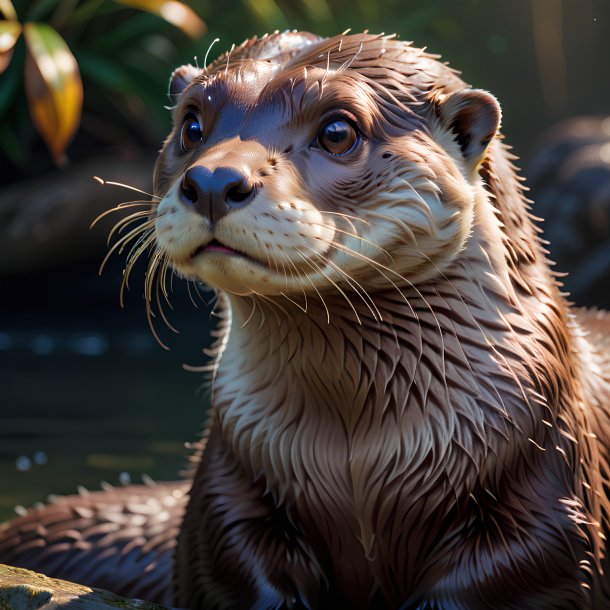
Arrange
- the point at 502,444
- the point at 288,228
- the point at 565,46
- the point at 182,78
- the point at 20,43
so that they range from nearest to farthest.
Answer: the point at 288,228 → the point at 502,444 → the point at 182,78 → the point at 20,43 → the point at 565,46

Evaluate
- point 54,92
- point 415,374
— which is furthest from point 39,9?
point 415,374

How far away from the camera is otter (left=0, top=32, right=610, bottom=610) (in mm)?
1962

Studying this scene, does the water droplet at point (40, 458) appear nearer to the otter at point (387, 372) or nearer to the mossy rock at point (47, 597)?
the otter at point (387, 372)

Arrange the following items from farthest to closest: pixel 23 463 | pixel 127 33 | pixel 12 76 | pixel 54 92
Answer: pixel 127 33
pixel 12 76
pixel 54 92
pixel 23 463

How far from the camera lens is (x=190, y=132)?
2.14 m

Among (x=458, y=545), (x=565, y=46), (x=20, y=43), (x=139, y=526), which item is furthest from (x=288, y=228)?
(x=565, y=46)

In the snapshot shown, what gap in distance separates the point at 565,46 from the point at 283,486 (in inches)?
267

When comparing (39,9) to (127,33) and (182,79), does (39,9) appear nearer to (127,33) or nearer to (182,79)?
(127,33)

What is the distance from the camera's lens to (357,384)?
2057mm

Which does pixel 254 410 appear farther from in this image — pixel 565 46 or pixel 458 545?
pixel 565 46

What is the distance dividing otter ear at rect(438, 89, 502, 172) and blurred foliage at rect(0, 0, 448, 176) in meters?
4.45

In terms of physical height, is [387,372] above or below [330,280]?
below

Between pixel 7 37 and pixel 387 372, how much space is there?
14.6 feet

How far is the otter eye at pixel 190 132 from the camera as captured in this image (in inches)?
83.8
